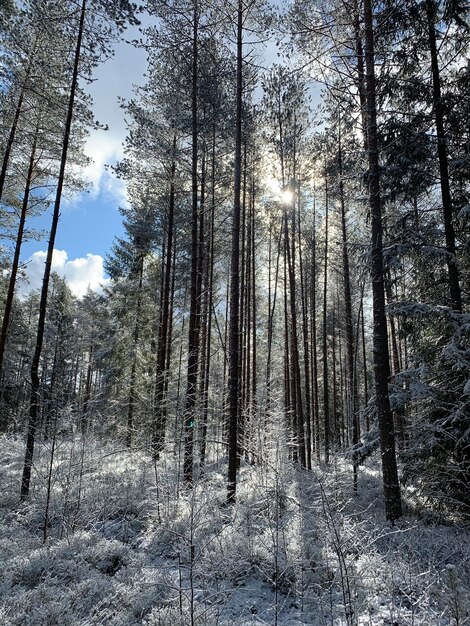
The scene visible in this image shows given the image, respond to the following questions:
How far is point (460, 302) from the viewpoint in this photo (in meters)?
7.31

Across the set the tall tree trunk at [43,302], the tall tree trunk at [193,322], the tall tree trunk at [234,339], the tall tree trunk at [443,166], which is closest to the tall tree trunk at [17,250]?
the tall tree trunk at [43,302]

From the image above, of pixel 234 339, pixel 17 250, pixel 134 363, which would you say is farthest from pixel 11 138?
pixel 134 363

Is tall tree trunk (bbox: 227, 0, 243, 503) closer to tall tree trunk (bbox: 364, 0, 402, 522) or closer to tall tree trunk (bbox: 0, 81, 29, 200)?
tall tree trunk (bbox: 364, 0, 402, 522)

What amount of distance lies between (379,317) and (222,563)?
5361 millimetres

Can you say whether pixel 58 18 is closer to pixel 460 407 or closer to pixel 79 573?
pixel 79 573

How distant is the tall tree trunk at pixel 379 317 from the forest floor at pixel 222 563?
704 mm

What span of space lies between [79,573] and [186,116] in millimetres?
11072

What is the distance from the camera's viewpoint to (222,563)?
506 cm

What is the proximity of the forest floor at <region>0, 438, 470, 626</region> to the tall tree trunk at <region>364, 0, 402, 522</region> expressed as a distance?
70cm

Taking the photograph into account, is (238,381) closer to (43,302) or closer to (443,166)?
(43,302)

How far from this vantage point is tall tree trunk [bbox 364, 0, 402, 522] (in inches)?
284

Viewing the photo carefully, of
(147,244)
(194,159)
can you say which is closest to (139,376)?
(147,244)

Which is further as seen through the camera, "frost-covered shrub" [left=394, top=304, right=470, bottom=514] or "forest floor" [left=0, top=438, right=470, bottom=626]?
"frost-covered shrub" [left=394, top=304, right=470, bottom=514]

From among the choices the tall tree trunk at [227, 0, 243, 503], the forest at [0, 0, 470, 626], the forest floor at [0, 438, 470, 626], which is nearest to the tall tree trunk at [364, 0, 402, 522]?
the forest at [0, 0, 470, 626]
